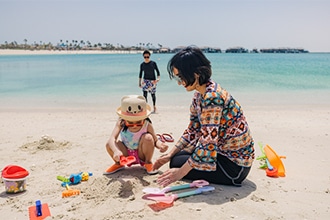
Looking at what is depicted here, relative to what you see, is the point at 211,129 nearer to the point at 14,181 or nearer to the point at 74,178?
the point at 74,178

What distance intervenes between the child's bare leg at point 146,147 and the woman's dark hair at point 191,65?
93 centimetres

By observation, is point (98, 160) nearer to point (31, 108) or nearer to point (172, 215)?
point (172, 215)

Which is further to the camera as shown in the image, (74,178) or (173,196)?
(74,178)

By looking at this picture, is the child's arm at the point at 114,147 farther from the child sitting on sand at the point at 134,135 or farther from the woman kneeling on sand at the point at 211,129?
the woman kneeling on sand at the point at 211,129

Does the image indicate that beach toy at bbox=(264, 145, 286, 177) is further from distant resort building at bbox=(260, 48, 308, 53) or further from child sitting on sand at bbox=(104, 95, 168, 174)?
distant resort building at bbox=(260, 48, 308, 53)

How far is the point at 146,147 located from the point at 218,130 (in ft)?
3.35

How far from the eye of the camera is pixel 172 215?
9.05 feet

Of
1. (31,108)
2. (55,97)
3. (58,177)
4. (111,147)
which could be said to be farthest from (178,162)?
(55,97)

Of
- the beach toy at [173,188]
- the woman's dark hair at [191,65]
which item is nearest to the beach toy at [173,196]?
the beach toy at [173,188]

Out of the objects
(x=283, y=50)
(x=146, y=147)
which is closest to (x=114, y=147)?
(x=146, y=147)

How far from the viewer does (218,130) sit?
2.99 m

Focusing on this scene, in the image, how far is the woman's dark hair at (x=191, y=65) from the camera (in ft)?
9.74

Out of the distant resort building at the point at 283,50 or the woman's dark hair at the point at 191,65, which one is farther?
the distant resort building at the point at 283,50

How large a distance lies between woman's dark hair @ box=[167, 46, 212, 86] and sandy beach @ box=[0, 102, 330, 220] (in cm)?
113
